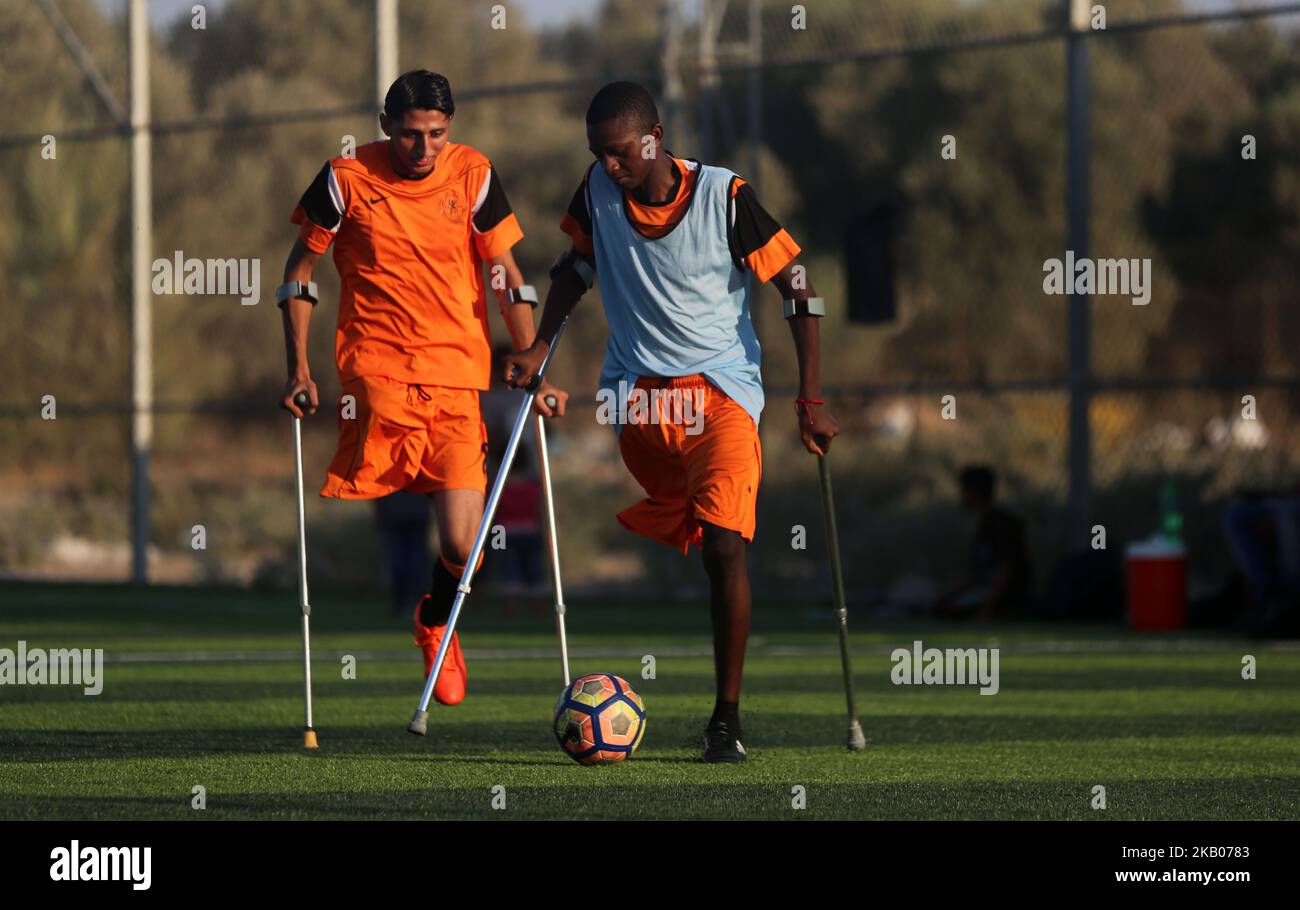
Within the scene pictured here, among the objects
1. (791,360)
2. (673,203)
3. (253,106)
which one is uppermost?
(253,106)

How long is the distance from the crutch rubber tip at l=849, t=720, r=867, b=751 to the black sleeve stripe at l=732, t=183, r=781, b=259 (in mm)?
1700

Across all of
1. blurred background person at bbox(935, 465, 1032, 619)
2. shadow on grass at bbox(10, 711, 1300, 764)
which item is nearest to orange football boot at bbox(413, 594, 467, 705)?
shadow on grass at bbox(10, 711, 1300, 764)

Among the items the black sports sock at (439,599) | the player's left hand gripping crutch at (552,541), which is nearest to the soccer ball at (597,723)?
the player's left hand gripping crutch at (552,541)

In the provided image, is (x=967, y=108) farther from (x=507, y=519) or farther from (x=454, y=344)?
(x=454, y=344)

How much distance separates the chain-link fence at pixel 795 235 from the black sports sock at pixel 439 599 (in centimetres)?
789

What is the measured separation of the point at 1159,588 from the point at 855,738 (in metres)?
6.77

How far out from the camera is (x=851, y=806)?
21.2 feet

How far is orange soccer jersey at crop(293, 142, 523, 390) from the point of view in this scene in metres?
8.30

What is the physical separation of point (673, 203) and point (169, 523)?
16.1 meters

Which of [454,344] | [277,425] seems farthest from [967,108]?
[454,344]

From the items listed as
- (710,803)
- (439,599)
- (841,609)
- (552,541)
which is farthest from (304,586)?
(710,803)

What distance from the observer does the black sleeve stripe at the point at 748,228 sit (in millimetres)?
7641

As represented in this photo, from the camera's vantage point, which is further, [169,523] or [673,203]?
[169,523]

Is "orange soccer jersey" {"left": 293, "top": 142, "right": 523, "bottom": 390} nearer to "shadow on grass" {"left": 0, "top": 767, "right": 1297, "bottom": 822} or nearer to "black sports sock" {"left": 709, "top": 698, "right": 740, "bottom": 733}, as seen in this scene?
"black sports sock" {"left": 709, "top": 698, "right": 740, "bottom": 733}
